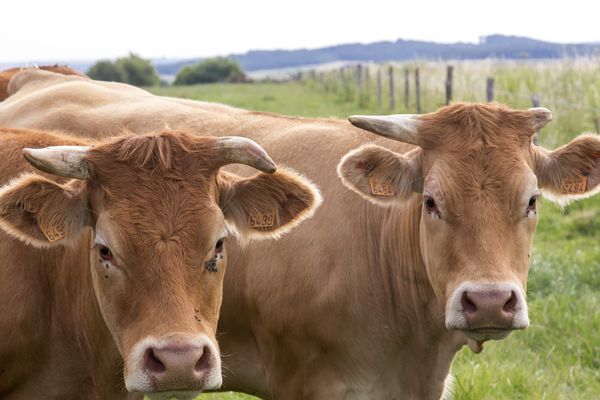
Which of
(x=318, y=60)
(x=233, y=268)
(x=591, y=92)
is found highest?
(x=233, y=268)

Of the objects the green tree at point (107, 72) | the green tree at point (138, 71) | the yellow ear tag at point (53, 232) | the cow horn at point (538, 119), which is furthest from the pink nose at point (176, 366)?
the green tree at point (138, 71)

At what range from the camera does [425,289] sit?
16.1ft

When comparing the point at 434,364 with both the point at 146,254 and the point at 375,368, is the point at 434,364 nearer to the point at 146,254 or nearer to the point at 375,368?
the point at 375,368

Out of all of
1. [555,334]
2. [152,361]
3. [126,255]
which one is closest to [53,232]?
[126,255]

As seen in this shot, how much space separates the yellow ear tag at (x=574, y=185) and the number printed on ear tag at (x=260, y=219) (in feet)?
5.42

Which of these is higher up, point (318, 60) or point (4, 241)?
point (4, 241)

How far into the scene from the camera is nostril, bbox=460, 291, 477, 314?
4078 mm

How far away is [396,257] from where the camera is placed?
4.98 metres

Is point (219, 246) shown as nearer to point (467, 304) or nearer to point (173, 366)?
point (173, 366)

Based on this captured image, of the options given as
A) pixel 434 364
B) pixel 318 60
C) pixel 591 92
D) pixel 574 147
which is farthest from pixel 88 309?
pixel 318 60

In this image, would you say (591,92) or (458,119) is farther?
(591,92)

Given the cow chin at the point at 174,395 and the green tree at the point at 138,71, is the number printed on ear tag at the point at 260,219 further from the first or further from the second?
the green tree at the point at 138,71

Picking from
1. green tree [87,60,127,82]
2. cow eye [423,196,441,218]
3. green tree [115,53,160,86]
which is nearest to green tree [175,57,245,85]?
green tree [115,53,160,86]

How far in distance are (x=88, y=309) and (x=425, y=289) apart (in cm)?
176
